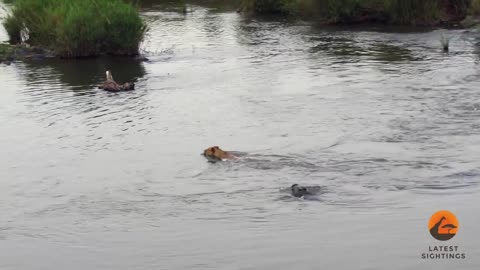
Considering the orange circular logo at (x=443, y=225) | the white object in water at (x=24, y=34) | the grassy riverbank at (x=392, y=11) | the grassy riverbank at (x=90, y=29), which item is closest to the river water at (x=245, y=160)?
the orange circular logo at (x=443, y=225)

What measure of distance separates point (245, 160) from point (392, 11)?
15327 mm

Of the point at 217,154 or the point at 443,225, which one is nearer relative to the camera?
the point at 443,225

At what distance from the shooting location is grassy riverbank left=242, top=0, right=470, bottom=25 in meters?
26.4

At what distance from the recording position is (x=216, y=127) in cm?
1511

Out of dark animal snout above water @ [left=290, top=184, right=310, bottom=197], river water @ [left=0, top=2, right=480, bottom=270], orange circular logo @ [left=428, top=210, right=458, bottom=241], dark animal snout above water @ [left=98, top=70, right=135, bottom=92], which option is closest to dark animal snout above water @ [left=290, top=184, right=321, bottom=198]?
dark animal snout above water @ [left=290, top=184, right=310, bottom=197]

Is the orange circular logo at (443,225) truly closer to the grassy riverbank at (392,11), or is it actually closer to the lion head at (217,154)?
the lion head at (217,154)

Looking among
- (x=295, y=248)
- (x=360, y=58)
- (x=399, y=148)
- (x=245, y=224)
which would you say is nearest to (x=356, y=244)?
(x=295, y=248)

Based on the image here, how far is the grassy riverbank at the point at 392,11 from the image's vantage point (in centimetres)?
2636

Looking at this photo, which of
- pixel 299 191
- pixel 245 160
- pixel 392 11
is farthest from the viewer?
pixel 392 11

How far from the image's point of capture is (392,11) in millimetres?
26594

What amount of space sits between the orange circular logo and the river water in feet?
0.32

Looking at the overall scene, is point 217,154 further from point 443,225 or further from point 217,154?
point 443,225

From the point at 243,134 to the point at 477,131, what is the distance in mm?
3942

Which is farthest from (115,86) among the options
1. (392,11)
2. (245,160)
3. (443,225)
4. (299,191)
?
(392,11)
